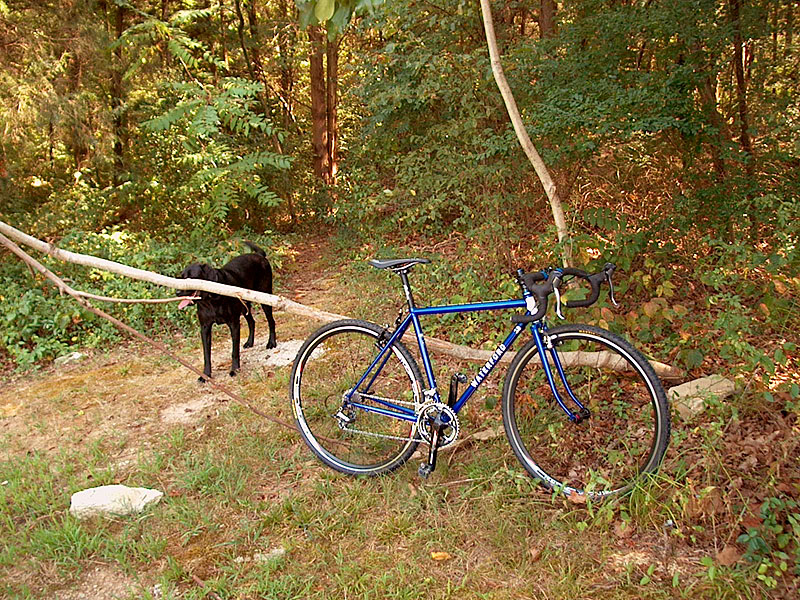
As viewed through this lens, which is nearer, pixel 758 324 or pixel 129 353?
pixel 758 324

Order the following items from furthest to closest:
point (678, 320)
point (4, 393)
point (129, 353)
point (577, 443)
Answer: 1. point (129, 353)
2. point (4, 393)
3. point (678, 320)
4. point (577, 443)

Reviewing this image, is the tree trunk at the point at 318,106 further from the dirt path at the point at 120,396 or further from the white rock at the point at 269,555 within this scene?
the white rock at the point at 269,555

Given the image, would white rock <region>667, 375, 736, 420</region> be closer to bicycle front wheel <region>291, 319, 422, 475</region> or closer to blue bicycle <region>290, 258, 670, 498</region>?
blue bicycle <region>290, 258, 670, 498</region>

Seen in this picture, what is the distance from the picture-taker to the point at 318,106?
37.4 ft

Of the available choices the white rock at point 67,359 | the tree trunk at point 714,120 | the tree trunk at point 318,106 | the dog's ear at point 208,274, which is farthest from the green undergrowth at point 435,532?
the tree trunk at point 318,106

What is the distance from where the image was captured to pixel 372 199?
301 inches

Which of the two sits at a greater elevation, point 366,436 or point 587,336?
point 587,336

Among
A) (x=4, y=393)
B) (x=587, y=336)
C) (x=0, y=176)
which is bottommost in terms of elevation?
(x=4, y=393)

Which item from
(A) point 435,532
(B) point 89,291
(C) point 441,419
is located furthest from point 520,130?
(B) point 89,291

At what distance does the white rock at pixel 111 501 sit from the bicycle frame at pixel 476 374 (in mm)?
1193

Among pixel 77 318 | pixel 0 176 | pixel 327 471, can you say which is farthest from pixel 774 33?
pixel 0 176

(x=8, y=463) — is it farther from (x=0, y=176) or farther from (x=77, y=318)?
(x=0, y=176)

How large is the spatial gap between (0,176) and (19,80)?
1.20 metres

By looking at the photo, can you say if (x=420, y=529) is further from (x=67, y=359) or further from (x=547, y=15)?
(x=547, y=15)
